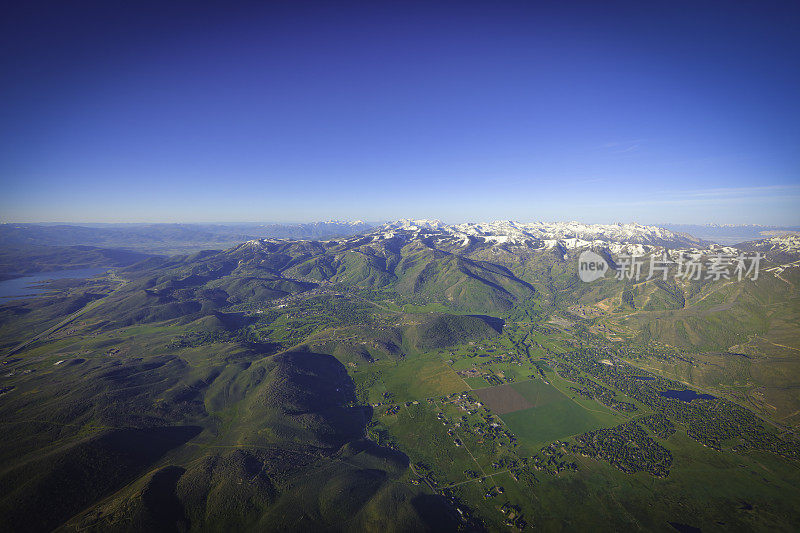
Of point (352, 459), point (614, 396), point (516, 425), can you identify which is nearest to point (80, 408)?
point (352, 459)

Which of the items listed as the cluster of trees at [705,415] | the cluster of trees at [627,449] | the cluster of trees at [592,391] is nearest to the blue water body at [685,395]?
the cluster of trees at [705,415]

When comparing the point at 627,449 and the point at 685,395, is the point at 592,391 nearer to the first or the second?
the point at 627,449

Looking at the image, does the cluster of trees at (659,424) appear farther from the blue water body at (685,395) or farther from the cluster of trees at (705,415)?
the blue water body at (685,395)

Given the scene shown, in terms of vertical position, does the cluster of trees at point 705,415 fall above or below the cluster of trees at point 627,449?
above

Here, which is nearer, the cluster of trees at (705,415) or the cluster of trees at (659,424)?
the cluster of trees at (705,415)

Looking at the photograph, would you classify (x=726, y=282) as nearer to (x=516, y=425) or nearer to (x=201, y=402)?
(x=516, y=425)

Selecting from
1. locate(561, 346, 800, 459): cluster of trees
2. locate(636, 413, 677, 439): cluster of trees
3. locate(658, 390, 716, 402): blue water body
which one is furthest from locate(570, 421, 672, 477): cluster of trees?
locate(658, 390, 716, 402): blue water body

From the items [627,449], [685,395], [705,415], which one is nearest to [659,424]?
[705,415]

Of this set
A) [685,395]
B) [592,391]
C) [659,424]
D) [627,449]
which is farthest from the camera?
[592,391]
